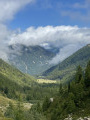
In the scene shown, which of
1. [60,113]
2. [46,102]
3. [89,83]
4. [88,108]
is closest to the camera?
[88,108]

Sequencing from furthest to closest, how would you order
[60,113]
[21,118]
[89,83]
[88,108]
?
[89,83], [60,113], [21,118], [88,108]

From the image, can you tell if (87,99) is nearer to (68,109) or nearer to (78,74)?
(68,109)

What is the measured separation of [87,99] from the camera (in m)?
92.8

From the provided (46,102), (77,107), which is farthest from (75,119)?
(46,102)

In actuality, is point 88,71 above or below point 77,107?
above

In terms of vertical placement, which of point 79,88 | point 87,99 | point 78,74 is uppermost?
point 78,74

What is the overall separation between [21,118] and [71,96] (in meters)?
28.2

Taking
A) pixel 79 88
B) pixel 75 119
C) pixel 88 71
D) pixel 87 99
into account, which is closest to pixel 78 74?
pixel 88 71

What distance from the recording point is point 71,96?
321ft

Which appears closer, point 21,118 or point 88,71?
point 21,118

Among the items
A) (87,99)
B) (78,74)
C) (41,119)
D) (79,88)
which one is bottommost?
→ (41,119)

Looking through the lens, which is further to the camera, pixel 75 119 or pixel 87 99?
pixel 87 99

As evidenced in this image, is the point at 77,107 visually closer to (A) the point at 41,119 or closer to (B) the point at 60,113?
(B) the point at 60,113

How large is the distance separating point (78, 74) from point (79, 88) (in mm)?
18168
